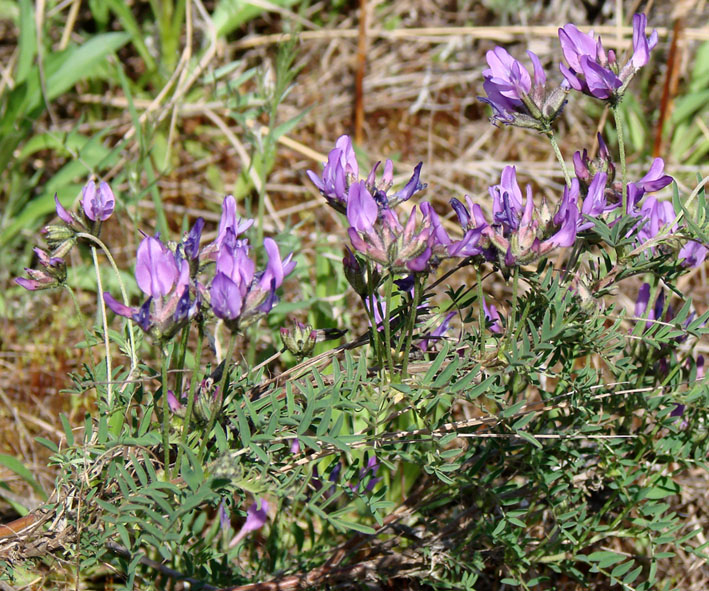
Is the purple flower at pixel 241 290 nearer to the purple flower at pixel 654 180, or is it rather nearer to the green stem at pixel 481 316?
the green stem at pixel 481 316

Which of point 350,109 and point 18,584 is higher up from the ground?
point 350,109

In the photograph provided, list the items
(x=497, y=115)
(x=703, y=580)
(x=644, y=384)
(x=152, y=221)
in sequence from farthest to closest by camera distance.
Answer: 1. (x=152, y=221)
2. (x=703, y=580)
3. (x=644, y=384)
4. (x=497, y=115)

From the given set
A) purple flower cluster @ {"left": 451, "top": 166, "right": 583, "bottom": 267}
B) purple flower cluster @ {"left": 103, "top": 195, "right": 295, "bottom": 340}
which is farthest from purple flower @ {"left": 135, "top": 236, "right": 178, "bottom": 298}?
purple flower cluster @ {"left": 451, "top": 166, "right": 583, "bottom": 267}

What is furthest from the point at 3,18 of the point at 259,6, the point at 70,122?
the point at 259,6

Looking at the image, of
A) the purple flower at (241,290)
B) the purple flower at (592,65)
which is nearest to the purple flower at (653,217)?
the purple flower at (592,65)

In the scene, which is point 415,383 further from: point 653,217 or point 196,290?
point 653,217

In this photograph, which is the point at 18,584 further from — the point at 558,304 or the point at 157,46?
the point at 157,46

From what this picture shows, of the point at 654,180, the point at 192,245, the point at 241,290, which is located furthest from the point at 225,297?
the point at 654,180
